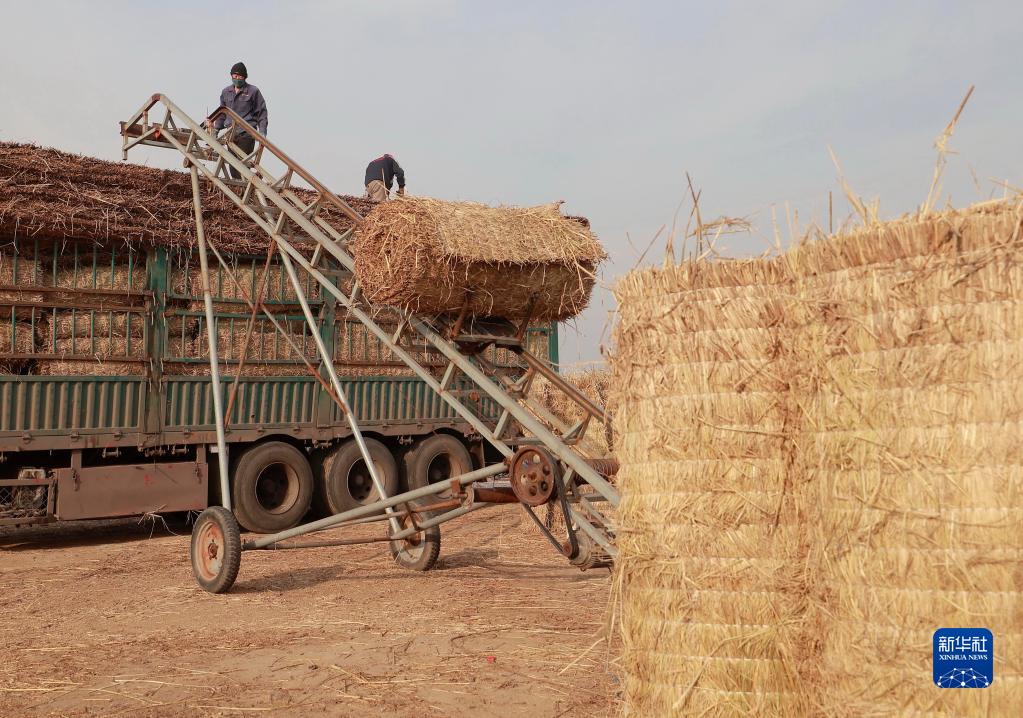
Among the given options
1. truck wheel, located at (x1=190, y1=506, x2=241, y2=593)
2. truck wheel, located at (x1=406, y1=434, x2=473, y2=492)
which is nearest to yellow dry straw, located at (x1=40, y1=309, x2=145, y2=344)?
truck wheel, located at (x1=190, y1=506, x2=241, y2=593)

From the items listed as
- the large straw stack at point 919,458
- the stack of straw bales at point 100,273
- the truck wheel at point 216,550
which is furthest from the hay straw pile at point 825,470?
the stack of straw bales at point 100,273

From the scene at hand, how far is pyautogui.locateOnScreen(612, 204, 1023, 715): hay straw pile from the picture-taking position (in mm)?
2676

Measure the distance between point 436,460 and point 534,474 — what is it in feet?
24.5

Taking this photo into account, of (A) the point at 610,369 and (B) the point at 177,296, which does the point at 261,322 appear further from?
(A) the point at 610,369

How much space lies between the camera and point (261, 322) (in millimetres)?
11469

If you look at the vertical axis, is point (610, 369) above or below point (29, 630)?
above

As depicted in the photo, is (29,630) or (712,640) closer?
(712,640)

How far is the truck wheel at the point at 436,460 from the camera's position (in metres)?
12.5

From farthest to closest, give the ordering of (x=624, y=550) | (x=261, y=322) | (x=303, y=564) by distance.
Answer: (x=261, y=322) < (x=303, y=564) < (x=624, y=550)

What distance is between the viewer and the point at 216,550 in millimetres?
7887

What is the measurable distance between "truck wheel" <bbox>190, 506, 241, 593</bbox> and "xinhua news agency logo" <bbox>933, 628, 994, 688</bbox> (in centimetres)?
578

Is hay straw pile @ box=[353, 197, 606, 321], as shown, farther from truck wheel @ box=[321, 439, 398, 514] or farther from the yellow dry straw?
truck wheel @ box=[321, 439, 398, 514]

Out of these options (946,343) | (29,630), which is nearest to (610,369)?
(946,343)

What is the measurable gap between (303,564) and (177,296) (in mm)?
3676
